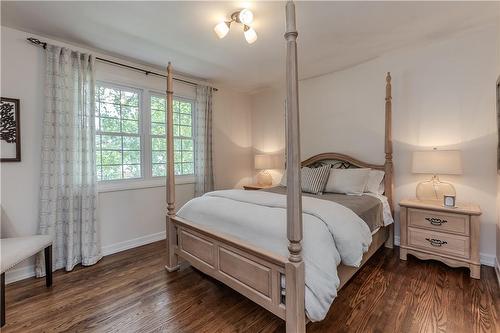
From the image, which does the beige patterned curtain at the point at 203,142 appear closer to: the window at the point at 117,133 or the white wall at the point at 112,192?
the white wall at the point at 112,192

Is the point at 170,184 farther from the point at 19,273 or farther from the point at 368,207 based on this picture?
the point at 368,207

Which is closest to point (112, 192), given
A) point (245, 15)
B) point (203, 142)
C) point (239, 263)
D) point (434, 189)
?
point (203, 142)

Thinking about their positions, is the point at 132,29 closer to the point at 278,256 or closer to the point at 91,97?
the point at 91,97

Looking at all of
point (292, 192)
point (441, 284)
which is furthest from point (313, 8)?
point (441, 284)

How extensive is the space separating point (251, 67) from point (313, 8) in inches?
59.0

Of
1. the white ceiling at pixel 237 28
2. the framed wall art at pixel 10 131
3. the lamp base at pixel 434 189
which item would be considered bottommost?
the lamp base at pixel 434 189

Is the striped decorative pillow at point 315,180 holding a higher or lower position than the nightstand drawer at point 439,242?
higher

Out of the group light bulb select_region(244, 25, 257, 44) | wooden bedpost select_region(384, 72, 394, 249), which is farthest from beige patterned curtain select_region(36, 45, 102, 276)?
wooden bedpost select_region(384, 72, 394, 249)

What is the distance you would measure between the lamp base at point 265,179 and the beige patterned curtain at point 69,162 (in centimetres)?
264

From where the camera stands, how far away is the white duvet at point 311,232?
1470 millimetres

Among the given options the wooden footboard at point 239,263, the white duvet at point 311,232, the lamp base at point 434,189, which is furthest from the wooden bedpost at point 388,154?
the white duvet at point 311,232

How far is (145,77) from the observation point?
3336 millimetres

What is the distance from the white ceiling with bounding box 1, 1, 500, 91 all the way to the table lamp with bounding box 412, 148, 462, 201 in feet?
4.35

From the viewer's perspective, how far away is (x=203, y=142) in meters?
3.92
